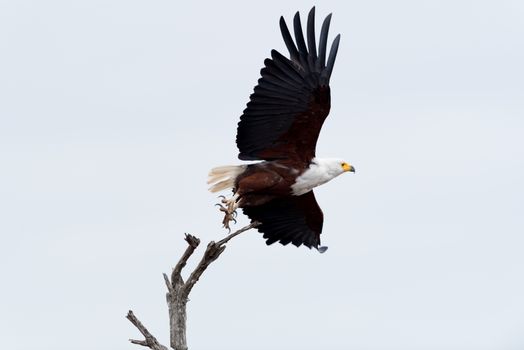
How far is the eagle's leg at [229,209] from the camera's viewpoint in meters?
10.5

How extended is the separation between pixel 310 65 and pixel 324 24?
0.47 metres

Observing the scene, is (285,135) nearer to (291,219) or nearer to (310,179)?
(310,179)

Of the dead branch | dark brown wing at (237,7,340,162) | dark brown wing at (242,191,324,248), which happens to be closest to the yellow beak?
dark brown wing at (242,191,324,248)

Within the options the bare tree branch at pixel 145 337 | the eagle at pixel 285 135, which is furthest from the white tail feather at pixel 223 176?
the bare tree branch at pixel 145 337

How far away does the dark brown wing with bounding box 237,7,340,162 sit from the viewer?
417 inches

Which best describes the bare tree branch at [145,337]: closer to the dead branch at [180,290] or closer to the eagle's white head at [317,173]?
the dead branch at [180,290]

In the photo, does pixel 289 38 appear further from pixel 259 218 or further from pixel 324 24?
pixel 259 218

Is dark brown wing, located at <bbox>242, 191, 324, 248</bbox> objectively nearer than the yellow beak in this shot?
No

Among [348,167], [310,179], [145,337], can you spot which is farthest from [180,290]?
[348,167]

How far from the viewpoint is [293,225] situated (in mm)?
11766

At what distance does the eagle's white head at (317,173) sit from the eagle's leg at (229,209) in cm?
66

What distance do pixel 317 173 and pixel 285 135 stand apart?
0.55 m

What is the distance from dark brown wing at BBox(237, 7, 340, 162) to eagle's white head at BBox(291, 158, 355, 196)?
1.30 ft

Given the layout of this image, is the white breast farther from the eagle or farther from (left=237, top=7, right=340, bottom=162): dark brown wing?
(left=237, top=7, right=340, bottom=162): dark brown wing
